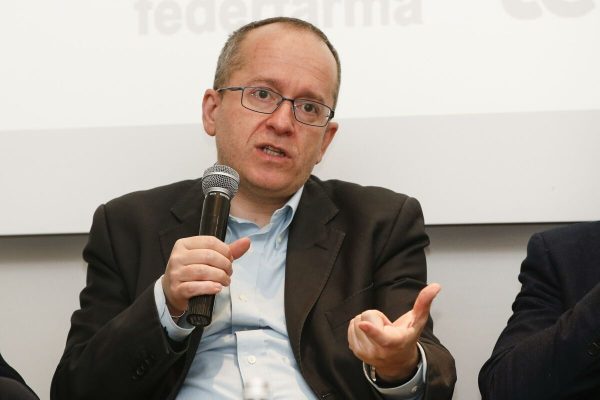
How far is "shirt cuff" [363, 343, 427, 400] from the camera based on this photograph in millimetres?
1951

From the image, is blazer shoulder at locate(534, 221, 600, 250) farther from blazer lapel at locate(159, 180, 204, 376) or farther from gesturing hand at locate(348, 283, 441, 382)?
blazer lapel at locate(159, 180, 204, 376)

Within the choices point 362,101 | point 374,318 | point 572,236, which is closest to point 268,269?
point 374,318

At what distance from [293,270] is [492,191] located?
752 millimetres

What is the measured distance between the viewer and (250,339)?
7.13 feet

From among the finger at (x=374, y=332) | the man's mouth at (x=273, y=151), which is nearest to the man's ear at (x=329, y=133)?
the man's mouth at (x=273, y=151)

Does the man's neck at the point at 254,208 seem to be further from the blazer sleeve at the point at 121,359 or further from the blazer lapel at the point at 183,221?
the blazer sleeve at the point at 121,359

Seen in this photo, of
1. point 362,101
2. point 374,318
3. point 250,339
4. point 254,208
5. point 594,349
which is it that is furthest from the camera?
point 362,101

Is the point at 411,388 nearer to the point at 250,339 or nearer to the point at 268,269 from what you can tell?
the point at 250,339

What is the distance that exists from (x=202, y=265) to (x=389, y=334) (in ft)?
1.34

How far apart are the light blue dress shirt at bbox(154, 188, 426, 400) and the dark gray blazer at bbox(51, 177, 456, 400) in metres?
0.05

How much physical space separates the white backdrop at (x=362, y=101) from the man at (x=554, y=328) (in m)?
0.37

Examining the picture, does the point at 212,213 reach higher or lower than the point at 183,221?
higher

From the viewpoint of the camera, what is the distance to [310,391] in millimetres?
2139

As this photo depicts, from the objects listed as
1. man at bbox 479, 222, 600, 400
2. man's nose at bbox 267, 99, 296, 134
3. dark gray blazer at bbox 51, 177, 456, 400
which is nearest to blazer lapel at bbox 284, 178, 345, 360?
dark gray blazer at bbox 51, 177, 456, 400
